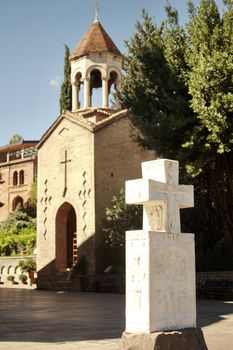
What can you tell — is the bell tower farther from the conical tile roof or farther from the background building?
the background building

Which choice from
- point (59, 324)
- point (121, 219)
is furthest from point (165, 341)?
point (121, 219)

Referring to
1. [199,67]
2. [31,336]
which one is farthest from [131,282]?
[199,67]

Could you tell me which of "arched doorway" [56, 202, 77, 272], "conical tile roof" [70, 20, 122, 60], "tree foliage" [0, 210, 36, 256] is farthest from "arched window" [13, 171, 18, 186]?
"arched doorway" [56, 202, 77, 272]

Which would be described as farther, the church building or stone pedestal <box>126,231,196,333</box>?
the church building

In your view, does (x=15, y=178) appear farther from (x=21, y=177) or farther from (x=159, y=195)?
(x=159, y=195)

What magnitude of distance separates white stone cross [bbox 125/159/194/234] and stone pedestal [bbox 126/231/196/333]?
0.60ft

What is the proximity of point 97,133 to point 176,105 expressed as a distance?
27.6ft

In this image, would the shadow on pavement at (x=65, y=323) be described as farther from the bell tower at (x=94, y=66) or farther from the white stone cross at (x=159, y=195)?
the bell tower at (x=94, y=66)

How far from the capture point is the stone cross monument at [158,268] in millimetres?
5512

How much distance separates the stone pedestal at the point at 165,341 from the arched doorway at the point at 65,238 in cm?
2007

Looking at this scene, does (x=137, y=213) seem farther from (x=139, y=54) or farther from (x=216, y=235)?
(x=139, y=54)

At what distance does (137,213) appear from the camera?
21.5 metres

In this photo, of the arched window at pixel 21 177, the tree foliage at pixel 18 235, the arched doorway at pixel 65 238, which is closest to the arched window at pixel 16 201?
the arched window at pixel 21 177

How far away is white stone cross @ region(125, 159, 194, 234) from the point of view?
585 cm
